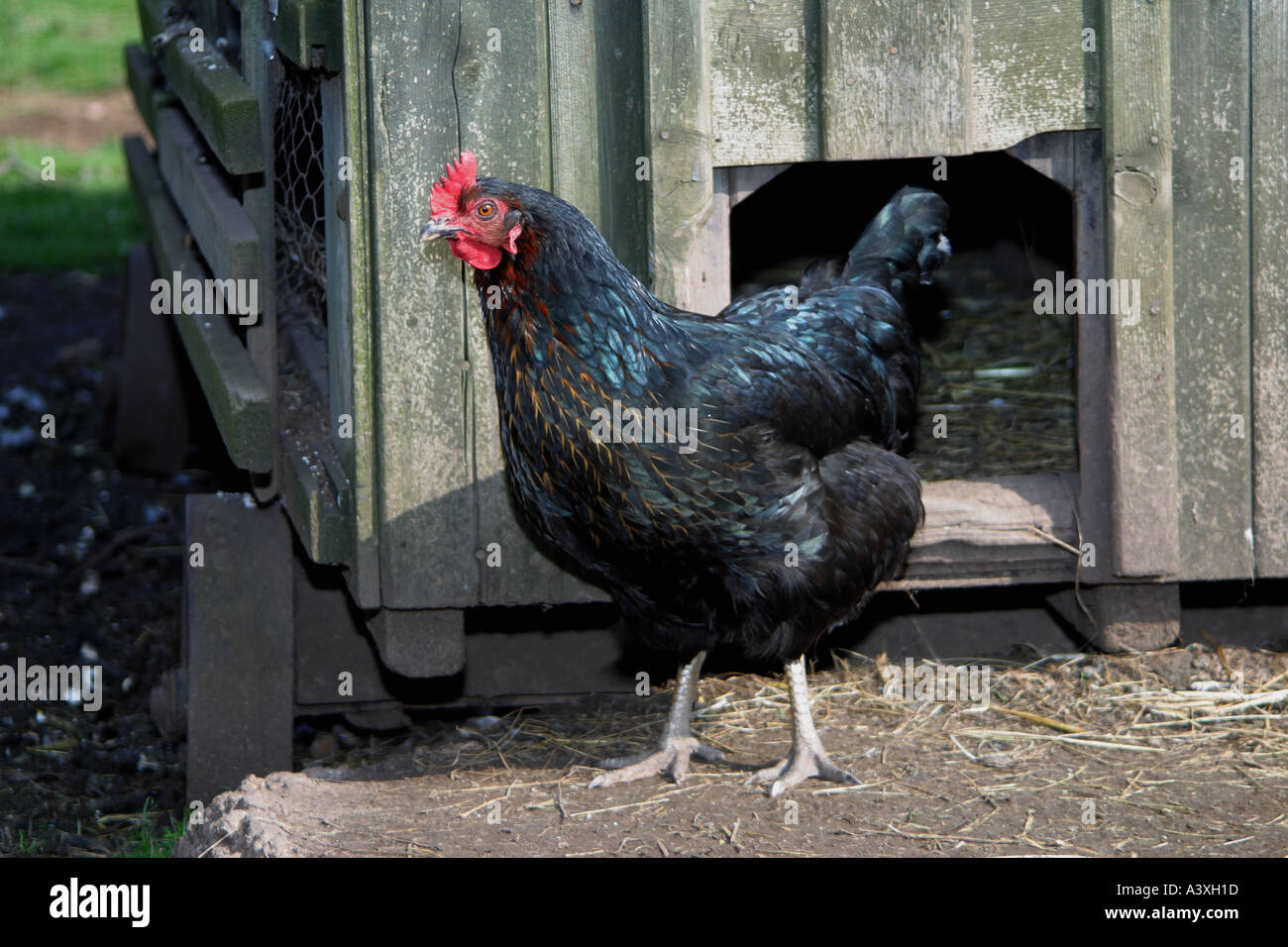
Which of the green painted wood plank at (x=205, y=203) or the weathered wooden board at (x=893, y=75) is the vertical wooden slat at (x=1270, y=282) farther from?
the green painted wood plank at (x=205, y=203)

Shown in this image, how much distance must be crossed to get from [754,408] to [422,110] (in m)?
1.23

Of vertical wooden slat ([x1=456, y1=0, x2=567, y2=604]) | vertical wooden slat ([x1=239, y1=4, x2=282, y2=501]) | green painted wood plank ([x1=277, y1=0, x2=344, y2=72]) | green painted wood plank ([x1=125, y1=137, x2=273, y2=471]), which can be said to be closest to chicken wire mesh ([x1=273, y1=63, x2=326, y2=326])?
vertical wooden slat ([x1=239, y1=4, x2=282, y2=501])

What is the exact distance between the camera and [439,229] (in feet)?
11.8

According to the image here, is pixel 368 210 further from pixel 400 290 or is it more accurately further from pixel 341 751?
pixel 341 751

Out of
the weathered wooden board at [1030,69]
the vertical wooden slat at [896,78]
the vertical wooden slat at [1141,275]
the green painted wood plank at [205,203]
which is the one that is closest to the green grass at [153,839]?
the green painted wood plank at [205,203]

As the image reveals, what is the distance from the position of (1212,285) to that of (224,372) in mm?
2891

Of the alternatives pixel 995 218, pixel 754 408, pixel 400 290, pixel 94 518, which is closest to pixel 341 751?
pixel 400 290

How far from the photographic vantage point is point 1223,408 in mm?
4508

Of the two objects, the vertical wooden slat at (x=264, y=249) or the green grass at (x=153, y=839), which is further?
the vertical wooden slat at (x=264, y=249)

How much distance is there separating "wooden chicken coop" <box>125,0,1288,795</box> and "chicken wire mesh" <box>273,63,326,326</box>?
46 cm

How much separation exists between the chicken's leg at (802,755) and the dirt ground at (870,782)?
47mm

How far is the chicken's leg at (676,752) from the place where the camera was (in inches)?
169

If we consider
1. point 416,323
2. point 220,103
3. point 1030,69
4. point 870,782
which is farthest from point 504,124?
point 870,782

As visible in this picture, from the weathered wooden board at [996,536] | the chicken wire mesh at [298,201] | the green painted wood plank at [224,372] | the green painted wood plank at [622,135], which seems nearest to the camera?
the green painted wood plank at [622,135]
